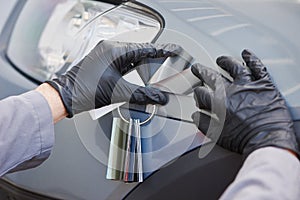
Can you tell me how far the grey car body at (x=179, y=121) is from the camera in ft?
3.27

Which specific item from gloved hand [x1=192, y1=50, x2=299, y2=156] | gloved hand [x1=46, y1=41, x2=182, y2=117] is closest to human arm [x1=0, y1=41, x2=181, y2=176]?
gloved hand [x1=46, y1=41, x2=182, y2=117]

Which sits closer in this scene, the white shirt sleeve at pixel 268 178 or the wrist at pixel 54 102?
the white shirt sleeve at pixel 268 178

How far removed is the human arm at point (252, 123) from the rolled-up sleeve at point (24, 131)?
1.16 feet

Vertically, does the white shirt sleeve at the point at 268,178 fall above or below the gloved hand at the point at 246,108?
below

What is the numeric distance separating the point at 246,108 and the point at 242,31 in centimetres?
25

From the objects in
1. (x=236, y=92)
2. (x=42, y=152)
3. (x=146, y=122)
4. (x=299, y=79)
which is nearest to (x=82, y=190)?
(x=42, y=152)

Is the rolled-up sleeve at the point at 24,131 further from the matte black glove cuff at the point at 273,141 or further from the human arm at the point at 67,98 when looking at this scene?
the matte black glove cuff at the point at 273,141

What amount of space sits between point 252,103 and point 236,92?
0.04 meters

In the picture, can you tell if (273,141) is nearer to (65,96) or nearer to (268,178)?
(268,178)

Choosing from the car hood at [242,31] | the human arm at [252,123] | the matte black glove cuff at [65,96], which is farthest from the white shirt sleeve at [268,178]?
the matte black glove cuff at [65,96]

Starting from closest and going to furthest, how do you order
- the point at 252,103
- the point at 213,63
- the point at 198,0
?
the point at 252,103 → the point at 213,63 → the point at 198,0

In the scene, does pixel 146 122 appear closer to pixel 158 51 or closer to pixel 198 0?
pixel 158 51

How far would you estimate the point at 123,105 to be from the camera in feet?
3.55

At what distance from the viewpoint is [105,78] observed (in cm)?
109
